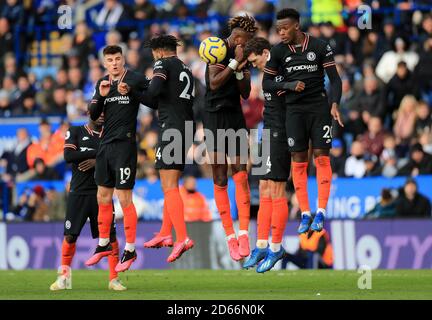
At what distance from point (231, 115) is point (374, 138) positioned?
7250mm

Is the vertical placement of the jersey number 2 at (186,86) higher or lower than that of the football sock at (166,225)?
higher

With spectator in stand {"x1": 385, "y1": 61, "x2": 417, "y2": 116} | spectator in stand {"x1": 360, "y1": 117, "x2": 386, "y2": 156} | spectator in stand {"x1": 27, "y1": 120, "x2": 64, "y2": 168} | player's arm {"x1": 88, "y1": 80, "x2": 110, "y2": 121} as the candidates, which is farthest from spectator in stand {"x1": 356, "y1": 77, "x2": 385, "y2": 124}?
player's arm {"x1": 88, "y1": 80, "x2": 110, "y2": 121}

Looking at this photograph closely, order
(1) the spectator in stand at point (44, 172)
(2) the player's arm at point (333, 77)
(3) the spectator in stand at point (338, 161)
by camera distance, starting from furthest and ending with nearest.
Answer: (1) the spectator in stand at point (44, 172) → (3) the spectator in stand at point (338, 161) → (2) the player's arm at point (333, 77)

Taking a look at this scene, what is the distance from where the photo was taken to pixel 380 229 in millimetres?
23125

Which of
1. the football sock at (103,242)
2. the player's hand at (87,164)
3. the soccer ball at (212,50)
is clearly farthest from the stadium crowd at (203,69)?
the football sock at (103,242)

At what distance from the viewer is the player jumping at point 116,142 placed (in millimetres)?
17859

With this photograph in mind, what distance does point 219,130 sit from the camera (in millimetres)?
18578

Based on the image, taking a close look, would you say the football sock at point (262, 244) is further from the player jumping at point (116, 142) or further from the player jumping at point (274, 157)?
the player jumping at point (116, 142)

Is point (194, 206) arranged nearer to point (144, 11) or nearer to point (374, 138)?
point (374, 138)

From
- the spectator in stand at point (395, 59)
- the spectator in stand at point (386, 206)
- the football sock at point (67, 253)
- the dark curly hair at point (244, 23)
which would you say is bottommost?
the football sock at point (67, 253)

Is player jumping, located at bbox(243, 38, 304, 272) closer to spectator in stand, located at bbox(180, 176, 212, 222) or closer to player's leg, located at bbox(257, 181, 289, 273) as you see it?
player's leg, located at bbox(257, 181, 289, 273)

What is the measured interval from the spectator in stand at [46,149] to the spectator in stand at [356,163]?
22.8 feet

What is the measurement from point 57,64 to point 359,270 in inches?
542

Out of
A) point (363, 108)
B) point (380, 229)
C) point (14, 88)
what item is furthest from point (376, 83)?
point (14, 88)
